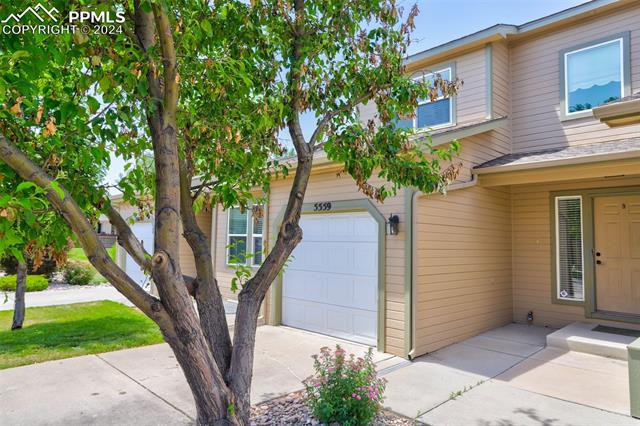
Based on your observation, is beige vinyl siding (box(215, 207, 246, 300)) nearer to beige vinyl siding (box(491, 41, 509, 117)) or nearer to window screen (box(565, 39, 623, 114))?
beige vinyl siding (box(491, 41, 509, 117))

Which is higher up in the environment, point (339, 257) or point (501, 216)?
point (501, 216)

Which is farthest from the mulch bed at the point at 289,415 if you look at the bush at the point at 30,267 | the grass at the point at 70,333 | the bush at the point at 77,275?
the bush at the point at 77,275

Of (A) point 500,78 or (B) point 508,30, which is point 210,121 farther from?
(B) point 508,30

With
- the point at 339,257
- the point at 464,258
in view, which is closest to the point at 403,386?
the point at 339,257

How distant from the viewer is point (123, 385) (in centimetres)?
482

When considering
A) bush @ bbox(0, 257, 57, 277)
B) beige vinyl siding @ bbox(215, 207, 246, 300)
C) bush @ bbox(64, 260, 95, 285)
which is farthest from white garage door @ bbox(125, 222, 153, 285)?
beige vinyl siding @ bbox(215, 207, 246, 300)

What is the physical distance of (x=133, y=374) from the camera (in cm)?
521

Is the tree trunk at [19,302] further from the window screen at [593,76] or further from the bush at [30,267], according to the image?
the window screen at [593,76]

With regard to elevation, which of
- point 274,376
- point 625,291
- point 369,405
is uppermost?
point 625,291

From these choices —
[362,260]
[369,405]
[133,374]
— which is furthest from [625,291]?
[133,374]

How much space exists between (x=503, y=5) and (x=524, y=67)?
1.71 meters

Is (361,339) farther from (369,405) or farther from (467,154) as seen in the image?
(467,154)

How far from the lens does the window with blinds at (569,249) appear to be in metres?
7.83

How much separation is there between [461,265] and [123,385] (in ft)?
18.1
